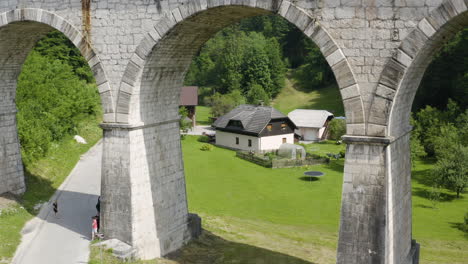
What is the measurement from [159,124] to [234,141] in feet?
113

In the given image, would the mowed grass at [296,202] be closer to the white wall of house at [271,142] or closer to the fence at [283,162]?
the fence at [283,162]

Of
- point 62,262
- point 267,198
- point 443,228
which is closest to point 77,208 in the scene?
point 62,262

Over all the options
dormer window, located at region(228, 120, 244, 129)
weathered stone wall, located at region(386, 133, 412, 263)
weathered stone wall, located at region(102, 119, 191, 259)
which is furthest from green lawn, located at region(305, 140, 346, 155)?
weathered stone wall, located at region(386, 133, 412, 263)

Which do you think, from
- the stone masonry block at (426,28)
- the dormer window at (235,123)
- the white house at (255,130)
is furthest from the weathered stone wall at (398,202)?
the dormer window at (235,123)

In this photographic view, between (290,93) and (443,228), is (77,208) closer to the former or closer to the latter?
(443,228)

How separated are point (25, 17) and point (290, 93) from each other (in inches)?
2631

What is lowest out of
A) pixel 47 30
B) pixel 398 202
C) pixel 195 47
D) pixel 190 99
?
pixel 398 202

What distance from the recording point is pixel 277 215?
2723 cm

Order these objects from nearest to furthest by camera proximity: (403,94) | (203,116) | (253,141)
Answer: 1. (403,94)
2. (253,141)
3. (203,116)

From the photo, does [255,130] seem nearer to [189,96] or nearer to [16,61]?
[189,96]

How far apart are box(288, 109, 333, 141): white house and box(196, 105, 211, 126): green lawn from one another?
53.2 ft

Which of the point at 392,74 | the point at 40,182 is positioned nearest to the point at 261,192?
the point at 40,182

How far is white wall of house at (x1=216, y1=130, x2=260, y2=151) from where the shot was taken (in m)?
48.7

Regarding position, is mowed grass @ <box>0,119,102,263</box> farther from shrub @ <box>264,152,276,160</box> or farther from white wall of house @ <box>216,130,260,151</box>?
shrub @ <box>264,152,276,160</box>
